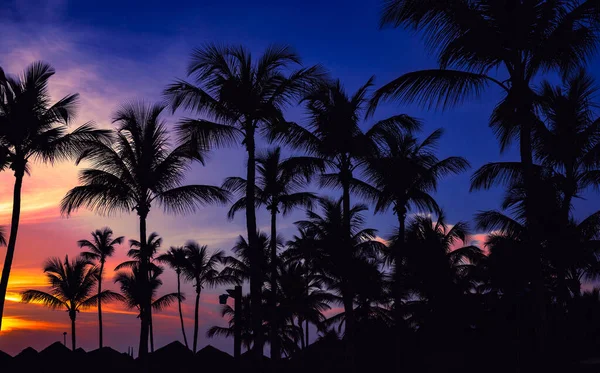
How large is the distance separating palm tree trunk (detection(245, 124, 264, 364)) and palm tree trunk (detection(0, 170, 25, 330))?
291 inches

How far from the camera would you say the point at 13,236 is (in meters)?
18.3

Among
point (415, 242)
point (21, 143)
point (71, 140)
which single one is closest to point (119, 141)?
point (71, 140)

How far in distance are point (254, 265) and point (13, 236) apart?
7.74m

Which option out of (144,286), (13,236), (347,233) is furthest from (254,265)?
(347,233)

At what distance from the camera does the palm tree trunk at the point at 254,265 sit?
655 inches

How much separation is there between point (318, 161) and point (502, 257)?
10.7 m

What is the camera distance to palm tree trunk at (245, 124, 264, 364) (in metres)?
16.6

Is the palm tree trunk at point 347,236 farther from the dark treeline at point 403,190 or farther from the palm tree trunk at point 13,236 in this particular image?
the palm tree trunk at point 13,236

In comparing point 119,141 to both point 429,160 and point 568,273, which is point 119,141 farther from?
point 568,273

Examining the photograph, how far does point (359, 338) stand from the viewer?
3309 centimetres

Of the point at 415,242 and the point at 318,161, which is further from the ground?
the point at 318,161

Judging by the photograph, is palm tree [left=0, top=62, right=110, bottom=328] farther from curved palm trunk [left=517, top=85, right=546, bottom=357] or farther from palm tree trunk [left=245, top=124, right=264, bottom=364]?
curved palm trunk [left=517, top=85, right=546, bottom=357]

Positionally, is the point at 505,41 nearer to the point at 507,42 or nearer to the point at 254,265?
the point at 507,42

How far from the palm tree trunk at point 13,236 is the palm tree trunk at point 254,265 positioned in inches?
291
